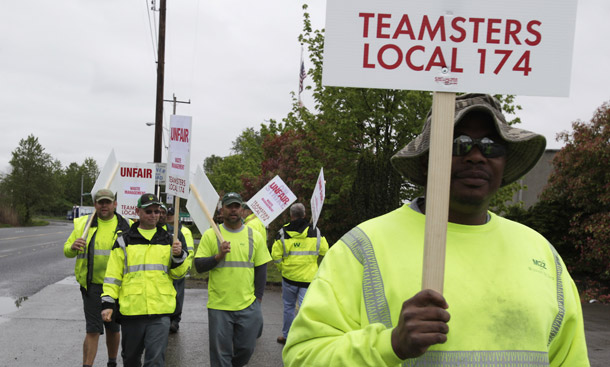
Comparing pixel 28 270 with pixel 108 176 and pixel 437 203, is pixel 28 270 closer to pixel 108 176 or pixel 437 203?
pixel 108 176

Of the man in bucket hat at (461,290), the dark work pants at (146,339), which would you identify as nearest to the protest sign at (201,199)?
the dark work pants at (146,339)

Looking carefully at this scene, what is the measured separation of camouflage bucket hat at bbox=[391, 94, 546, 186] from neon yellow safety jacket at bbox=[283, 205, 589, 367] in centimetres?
25

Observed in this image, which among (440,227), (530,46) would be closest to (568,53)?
Result: (530,46)

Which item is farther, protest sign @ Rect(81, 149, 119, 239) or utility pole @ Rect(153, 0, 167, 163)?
utility pole @ Rect(153, 0, 167, 163)

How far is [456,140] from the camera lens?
1844mm

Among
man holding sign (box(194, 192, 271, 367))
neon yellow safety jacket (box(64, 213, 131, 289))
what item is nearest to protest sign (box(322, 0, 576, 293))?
man holding sign (box(194, 192, 271, 367))

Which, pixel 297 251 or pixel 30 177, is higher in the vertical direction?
pixel 297 251

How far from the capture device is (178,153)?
601 cm

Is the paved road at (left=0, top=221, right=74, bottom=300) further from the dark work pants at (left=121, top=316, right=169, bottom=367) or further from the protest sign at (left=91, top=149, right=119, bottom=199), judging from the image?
the dark work pants at (left=121, top=316, right=169, bottom=367)

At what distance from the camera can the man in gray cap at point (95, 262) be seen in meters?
6.03

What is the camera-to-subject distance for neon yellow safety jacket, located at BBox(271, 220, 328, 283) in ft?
26.3

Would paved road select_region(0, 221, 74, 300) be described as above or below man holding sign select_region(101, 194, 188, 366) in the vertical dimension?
below

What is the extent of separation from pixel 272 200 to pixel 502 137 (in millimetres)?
8107

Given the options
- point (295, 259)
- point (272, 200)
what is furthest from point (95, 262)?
point (272, 200)
